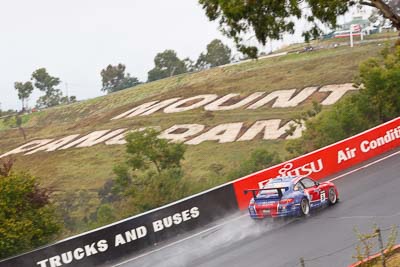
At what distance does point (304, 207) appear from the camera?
67.3ft

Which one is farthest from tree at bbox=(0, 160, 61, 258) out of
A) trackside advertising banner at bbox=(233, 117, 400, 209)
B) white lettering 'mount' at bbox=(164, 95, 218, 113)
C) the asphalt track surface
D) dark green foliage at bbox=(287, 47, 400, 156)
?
white lettering 'mount' at bbox=(164, 95, 218, 113)

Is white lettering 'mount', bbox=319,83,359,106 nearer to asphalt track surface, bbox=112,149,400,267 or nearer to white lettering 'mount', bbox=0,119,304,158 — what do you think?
white lettering 'mount', bbox=0,119,304,158

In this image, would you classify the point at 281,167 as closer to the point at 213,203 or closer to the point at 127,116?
the point at 213,203

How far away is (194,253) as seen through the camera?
1914 cm

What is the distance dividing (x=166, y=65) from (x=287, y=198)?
74.3 meters

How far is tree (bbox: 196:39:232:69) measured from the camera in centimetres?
9288

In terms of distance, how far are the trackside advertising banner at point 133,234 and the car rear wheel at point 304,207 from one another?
3.69m

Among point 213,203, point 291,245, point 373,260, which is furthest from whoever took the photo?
point 213,203

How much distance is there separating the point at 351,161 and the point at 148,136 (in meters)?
11.2

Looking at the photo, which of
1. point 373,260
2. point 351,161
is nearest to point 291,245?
point 373,260

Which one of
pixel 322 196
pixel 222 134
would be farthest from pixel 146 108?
pixel 322 196

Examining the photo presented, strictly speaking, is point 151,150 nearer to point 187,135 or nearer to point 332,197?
point 332,197

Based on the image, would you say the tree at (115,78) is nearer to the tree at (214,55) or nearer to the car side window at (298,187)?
the tree at (214,55)

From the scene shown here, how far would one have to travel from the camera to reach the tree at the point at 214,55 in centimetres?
9288
